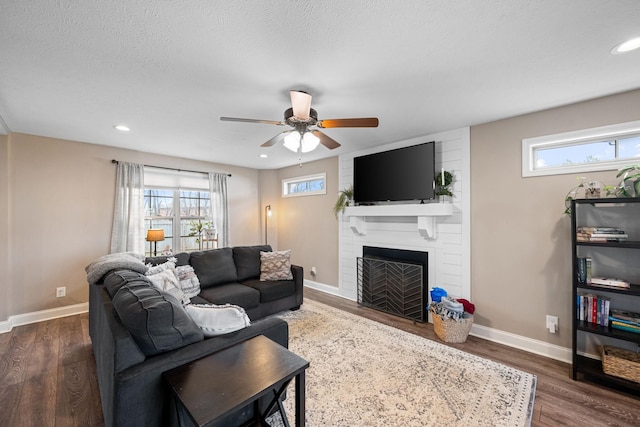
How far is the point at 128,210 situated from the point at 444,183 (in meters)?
4.71

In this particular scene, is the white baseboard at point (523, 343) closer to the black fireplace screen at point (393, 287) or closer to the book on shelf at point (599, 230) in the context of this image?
the black fireplace screen at point (393, 287)

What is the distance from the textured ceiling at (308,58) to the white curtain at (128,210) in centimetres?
123

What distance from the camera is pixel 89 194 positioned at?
3.91 m

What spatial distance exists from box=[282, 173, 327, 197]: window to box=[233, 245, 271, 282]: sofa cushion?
5.89 feet

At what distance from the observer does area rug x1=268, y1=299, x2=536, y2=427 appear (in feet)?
6.00

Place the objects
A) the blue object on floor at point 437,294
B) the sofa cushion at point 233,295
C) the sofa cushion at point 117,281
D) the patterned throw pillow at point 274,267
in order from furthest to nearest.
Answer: the patterned throw pillow at point 274,267 → the blue object on floor at point 437,294 → the sofa cushion at point 233,295 → the sofa cushion at point 117,281

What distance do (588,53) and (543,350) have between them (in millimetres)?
2694

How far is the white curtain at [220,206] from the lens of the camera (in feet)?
17.1

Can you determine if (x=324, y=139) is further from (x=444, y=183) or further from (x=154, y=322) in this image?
(x=154, y=322)

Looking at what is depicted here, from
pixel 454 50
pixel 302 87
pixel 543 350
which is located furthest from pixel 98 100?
pixel 543 350

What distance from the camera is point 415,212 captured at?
3.52 meters

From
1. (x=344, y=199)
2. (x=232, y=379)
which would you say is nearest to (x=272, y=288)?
(x=344, y=199)

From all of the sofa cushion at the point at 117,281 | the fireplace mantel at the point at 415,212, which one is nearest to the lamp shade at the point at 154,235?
the sofa cushion at the point at 117,281

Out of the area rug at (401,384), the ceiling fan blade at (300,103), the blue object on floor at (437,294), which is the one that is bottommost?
the area rug at (401,384)
